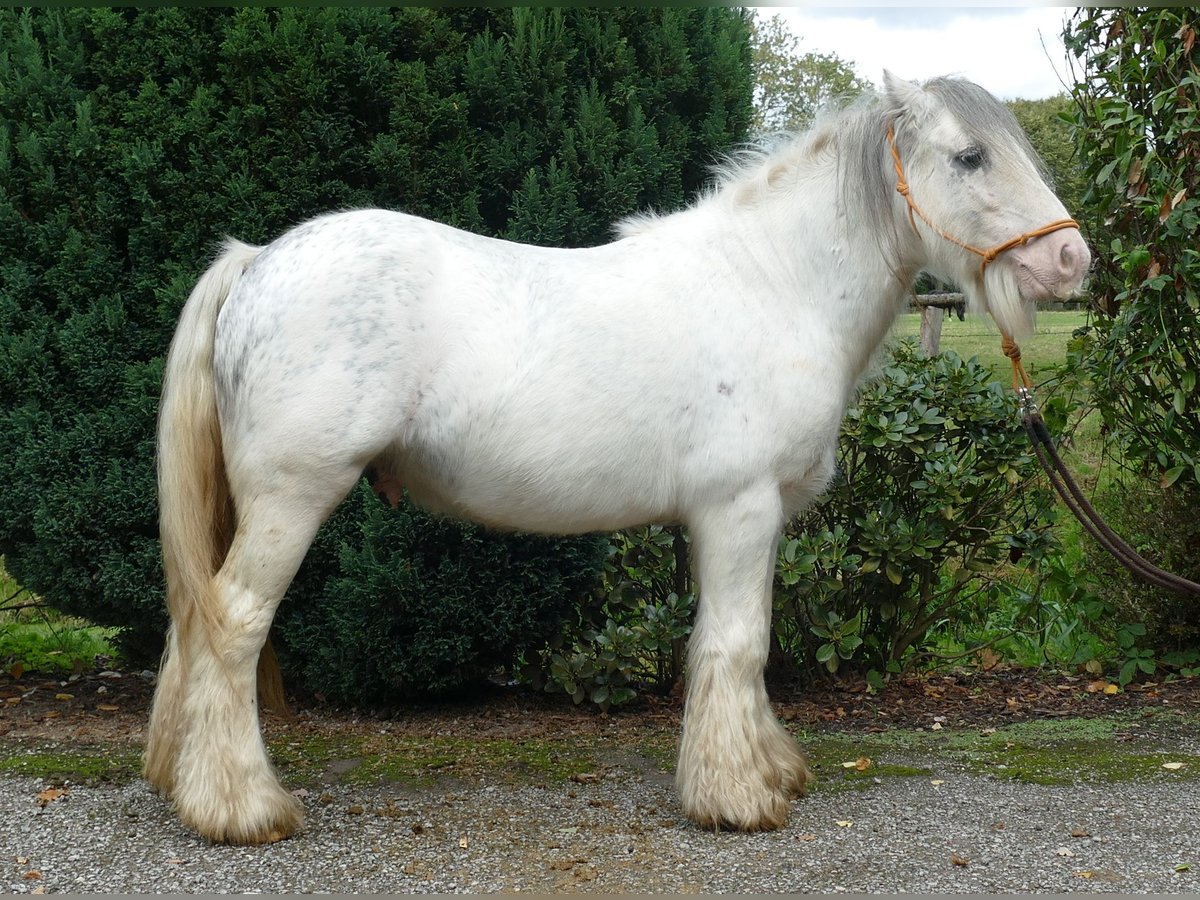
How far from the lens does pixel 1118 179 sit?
14.5 ft

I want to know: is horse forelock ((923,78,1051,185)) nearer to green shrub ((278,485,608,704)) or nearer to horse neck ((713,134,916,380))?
horse neck ((713,134,916,380))

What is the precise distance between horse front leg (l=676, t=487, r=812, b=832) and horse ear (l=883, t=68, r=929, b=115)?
1213 millimetres

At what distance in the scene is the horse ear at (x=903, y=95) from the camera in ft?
10.5

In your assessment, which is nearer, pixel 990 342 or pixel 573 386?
pixel 573 386

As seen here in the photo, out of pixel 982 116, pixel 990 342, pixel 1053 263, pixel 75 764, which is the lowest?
pixel 75 764

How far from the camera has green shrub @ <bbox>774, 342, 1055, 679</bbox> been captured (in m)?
4.48

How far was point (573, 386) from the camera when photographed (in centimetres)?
309

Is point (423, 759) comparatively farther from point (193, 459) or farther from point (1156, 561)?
point (1156, 561)

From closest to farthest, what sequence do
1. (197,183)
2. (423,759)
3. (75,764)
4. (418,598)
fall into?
1. (75,764)
2. (423,759)
3. (197,183)
4. (418,598)

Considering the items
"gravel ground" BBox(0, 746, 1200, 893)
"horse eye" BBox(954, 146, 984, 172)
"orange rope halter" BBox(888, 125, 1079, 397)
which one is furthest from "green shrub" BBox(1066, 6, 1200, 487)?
"gravel ground" BBox(0, 746, 1200, 893)

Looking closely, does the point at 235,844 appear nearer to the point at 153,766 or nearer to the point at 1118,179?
the point at 153,766

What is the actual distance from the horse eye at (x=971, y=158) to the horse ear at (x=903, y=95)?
0.63ft

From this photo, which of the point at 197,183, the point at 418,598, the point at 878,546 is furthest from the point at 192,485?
the point at 878,546

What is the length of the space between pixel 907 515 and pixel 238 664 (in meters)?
2.94
